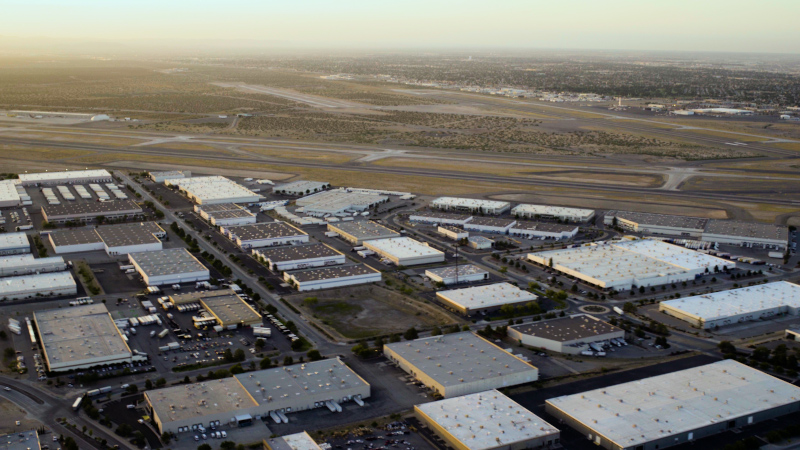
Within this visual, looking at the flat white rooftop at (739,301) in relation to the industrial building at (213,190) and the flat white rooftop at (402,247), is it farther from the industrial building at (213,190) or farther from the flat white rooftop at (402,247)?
the industrial building at (213,190)

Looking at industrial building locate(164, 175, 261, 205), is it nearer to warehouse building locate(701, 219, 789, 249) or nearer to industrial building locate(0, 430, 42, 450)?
warehouse building locate(701, 219, 789, 249)

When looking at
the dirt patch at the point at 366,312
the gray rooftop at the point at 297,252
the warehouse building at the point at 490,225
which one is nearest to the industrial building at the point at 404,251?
the gray rooftop at the point at 297,252

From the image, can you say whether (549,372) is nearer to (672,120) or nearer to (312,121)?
(312,121)

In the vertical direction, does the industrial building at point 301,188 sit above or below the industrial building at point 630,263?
above

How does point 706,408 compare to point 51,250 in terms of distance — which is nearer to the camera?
point 706,408

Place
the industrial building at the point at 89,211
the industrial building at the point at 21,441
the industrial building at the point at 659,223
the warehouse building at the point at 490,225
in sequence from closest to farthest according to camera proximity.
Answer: the industrial building at the point at 21,441 < the industrial building at the point at 659,223 < the warehouse building at the point at 490,225 < the industrial building at the point at 89,211

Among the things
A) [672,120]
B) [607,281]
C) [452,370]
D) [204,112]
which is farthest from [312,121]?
[452,370]

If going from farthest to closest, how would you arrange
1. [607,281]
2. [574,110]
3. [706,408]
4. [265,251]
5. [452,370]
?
[574,110] → [265,251] → [607,281] → [452,370] → [706,408]
